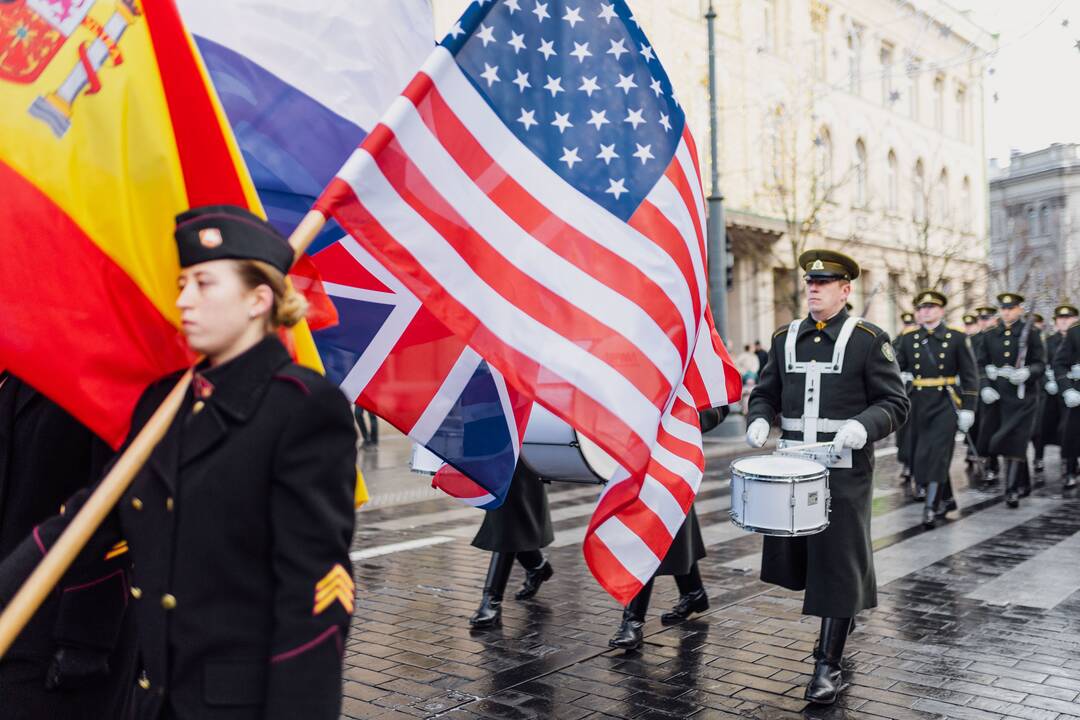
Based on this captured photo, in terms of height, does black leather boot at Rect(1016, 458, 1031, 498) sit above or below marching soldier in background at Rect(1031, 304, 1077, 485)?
below

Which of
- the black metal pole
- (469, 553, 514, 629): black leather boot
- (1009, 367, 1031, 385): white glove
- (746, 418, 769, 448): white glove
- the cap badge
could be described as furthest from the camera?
the black metal pole

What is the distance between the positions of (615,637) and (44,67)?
3.91 m

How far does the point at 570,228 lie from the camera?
3.88 m

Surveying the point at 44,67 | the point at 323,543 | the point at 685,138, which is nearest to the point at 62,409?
the point at 44,67

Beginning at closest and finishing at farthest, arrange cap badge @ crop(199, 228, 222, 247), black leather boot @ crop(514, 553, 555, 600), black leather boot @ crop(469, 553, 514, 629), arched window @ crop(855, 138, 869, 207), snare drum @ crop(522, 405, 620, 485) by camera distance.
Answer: cap badge @ crop(199, 228, 222, 247), black leather boot @ crop(469, 553, 514, 629), snare drum @ crop(522, 405, 620, 485), black leather boot @ crop(514, 553, 555, 600), arched window @ crop(855, 138, 869, 207)

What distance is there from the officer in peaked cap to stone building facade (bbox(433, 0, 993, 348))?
31.5 ft

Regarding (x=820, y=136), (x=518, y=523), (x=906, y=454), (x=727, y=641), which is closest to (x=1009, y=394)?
(x=906, y=454)

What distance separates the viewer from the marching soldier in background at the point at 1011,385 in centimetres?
1107

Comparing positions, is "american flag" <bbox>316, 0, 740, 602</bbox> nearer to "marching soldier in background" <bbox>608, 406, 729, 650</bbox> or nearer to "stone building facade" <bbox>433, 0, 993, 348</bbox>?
"marching soldier in background" <bbox>608, 406, 729, 650</bbox>

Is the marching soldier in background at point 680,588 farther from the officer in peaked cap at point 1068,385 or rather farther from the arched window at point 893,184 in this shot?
the arched window at point 893,184

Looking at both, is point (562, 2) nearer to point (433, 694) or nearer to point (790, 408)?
Result: point (790, 408)

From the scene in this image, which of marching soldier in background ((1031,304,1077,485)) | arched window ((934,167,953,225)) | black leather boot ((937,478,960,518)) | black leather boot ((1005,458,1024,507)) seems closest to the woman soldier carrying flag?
black leather boot ((937,478,960,518))

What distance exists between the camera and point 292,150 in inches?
153

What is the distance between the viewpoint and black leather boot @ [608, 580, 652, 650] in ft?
18.2
